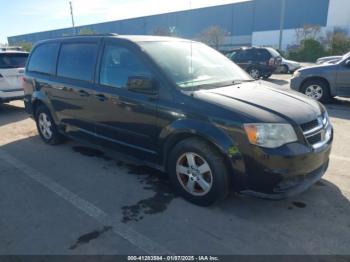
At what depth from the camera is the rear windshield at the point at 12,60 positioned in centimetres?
863

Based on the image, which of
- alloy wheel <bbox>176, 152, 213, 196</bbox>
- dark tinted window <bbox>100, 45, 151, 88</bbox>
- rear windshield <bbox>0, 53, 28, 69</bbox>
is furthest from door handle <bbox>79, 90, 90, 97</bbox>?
rear windshield <bbox>0, 53, 28, 69</bbox>

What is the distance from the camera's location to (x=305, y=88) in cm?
924

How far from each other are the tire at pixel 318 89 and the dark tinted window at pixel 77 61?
21.8 ft

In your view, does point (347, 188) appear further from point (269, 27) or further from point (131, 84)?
point (269, 27)

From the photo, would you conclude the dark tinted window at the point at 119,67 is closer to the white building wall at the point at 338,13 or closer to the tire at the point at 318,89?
the tire at the point at 318,89

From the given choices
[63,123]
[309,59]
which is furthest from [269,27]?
[63,123]

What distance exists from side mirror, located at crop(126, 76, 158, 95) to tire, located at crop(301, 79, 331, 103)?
6707 mm

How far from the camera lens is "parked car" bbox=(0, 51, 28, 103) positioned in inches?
332

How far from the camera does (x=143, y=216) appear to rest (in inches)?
133

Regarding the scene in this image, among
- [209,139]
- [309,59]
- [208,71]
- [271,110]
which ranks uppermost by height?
[208,71]

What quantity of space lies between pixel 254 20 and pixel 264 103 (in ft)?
210

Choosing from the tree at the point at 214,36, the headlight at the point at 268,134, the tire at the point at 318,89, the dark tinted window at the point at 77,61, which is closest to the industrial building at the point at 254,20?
the tree at the point at 214,36

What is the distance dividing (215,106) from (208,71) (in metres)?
1.01

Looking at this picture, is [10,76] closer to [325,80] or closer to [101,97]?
[101,97]
